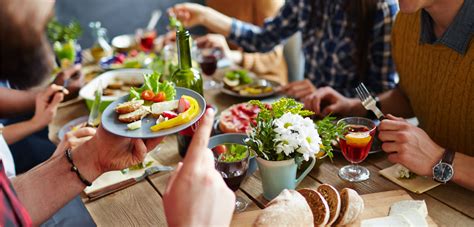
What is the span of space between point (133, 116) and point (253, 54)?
1699 mm

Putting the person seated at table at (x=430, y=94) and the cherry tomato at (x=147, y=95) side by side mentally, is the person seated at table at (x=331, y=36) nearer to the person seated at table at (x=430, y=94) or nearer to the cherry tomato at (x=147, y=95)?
the person seated at table at (x=430, y=94)

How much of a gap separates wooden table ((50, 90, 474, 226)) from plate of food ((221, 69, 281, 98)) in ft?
2.00

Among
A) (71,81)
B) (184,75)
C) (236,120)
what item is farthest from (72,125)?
(236,120)

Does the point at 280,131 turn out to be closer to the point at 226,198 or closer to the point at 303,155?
the point at 303,155

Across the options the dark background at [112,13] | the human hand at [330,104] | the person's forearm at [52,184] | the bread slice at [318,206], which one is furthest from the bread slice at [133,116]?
the dark background at [112,13]

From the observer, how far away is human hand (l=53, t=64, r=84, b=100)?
1967mm

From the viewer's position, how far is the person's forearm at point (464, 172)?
1133 millimetres

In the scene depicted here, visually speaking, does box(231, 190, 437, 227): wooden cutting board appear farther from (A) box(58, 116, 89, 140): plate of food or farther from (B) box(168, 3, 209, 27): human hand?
(B) box(168, 3, 209, 27): human hand

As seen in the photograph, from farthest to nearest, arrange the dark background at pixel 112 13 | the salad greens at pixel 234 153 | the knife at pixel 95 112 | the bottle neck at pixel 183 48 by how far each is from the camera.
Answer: the dark background at pixel 112 13, the knife at pixel 95 112, the bottle neck at pixel 183 48, the salad greens at pixel 234 153

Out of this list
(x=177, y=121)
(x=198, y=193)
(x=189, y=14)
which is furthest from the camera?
(x=189, y=14)

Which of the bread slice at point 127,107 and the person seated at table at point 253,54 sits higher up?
the bread slice at point 127,107

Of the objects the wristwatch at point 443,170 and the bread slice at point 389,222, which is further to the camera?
the wristwatch at point 443,170

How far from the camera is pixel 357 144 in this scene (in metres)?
1.20

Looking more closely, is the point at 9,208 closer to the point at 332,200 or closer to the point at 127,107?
the point at 127,107
